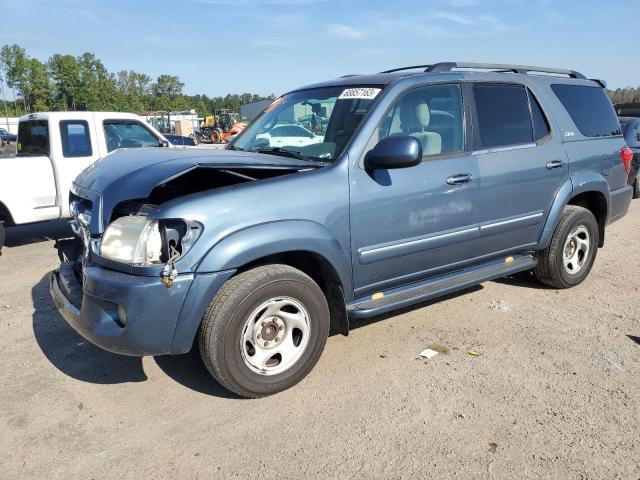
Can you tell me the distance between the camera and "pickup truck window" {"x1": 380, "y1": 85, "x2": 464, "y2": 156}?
371 centimetres

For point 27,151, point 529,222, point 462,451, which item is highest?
point 27,151

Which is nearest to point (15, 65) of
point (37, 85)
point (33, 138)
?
point (37, 85)

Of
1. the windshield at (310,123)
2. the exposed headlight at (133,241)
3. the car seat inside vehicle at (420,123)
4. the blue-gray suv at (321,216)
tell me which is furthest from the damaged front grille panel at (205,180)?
the car seat inside vehicle at (420,123)

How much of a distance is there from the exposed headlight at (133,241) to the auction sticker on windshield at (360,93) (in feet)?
5.71

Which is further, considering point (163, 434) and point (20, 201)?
point (20, 201)

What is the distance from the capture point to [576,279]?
5137 millimetres

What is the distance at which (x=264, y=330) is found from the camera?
10.5 ft

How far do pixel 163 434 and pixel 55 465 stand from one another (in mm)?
531

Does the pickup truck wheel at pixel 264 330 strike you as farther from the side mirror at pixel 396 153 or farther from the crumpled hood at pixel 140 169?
the side mirror at pixel 396 153

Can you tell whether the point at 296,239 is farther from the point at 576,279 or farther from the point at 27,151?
the point at 27,151

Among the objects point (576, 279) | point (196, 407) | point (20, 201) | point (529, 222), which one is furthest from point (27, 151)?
point (576, 279)

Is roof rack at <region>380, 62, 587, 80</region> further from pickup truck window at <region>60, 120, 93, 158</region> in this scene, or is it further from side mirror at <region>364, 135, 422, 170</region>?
pickup truck window at <region>60, 120, 93, 158</region>

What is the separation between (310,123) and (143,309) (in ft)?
6.43

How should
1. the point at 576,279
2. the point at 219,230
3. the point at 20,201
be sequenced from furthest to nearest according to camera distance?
the point at 20,201 < the point at 576,279 < the point at 219,230
